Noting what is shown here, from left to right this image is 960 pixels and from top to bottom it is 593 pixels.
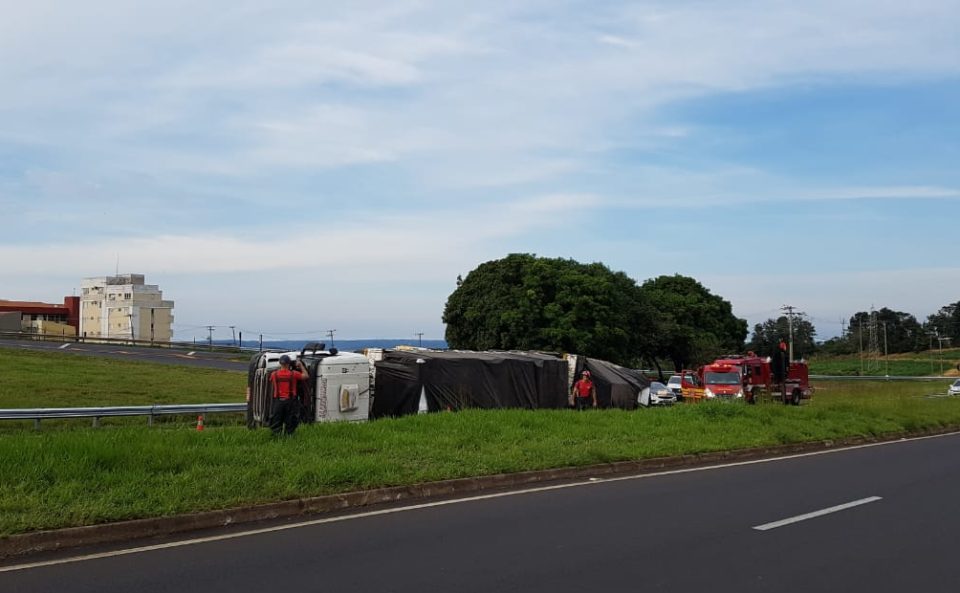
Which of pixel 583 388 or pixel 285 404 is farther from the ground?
pixel 285 404

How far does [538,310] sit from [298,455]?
127 feet

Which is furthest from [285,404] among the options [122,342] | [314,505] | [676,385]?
[122,342]

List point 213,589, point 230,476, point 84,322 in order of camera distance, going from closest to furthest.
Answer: point 213,589
point 230,476
point 84,322

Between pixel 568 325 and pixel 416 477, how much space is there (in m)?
37.9

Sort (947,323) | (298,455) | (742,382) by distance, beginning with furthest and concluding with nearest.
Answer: (947,323), (742,382), (298,455)

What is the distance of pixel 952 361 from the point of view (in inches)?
3802

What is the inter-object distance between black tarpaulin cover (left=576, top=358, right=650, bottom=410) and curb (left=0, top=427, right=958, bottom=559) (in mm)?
10766

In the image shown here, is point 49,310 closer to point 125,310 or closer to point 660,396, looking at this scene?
point 125,310

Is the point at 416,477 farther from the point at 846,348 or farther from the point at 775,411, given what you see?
the point at 846,348

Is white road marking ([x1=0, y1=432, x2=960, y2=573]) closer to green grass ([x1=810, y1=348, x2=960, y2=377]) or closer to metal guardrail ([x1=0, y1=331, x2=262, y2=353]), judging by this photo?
metal guardrail ([x1=0, y1=331, x2=262, y2=353])

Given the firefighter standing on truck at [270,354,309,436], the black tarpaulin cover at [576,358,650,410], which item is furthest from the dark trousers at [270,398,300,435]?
the black tarpaulin cover at [576,358,650,410]

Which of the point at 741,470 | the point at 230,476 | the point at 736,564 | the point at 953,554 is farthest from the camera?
the point at 741,470

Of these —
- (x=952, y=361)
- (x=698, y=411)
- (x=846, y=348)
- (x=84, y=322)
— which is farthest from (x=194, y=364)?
(x=846, y=348)

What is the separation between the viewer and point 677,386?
4416 centimetres
